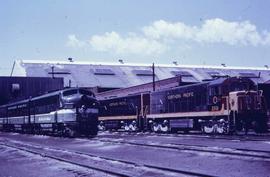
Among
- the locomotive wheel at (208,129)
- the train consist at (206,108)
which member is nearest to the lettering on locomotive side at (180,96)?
the train consist at (206,108)

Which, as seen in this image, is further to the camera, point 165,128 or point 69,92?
point 165,128

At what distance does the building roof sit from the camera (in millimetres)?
60094

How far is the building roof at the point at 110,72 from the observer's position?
6009 cm

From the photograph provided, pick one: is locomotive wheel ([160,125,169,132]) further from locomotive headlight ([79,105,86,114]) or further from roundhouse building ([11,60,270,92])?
roundhouse building ([11,60,270,92])

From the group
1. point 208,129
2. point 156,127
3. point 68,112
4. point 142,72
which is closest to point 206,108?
point 208,129

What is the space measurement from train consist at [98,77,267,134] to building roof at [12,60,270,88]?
26329 mm

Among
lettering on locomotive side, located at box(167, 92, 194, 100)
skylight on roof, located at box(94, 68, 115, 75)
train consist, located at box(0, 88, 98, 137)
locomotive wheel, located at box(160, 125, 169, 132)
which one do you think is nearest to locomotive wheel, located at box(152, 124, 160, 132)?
locomotive wheel, located at box(160, 125, 169, 132)

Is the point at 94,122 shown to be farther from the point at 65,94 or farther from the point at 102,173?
the point at 102,173

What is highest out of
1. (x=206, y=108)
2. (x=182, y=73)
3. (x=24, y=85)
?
(x=182, y=73)

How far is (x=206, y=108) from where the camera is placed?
24.1 metres

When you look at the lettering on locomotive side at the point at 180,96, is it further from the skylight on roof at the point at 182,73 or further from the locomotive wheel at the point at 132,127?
the skylight on roof at the point at 182,73

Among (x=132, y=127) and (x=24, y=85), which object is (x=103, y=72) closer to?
(x=24, y=85)

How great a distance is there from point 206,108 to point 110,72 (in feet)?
133

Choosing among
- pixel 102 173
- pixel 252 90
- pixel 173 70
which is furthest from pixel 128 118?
pixel 173 70
